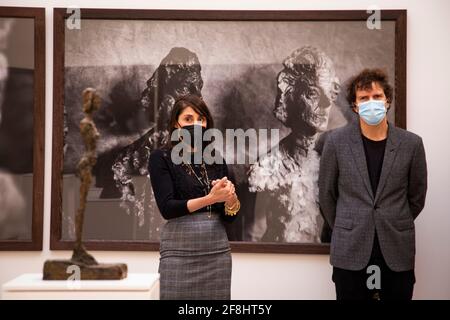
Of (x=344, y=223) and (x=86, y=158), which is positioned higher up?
(x=86, y=158)

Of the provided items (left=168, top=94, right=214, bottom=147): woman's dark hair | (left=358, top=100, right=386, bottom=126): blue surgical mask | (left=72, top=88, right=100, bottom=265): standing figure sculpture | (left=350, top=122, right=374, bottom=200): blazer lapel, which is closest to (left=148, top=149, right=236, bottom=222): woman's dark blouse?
(left=168, top=94, right=214, bottom=147): woman's dark hair

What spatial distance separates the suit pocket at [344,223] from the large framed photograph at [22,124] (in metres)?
1.84

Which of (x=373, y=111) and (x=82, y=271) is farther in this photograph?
(x=373, y=111)

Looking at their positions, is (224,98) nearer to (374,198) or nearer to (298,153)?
(298,153)

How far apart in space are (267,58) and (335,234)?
1195 mm

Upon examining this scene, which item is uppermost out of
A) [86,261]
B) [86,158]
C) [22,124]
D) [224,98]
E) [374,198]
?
[224,98]

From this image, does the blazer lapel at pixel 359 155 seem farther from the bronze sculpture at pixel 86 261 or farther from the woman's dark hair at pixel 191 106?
the bronze sculpture at pixel 86 261

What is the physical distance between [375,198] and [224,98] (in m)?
1.17

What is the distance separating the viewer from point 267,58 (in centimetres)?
362

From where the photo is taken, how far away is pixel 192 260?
2576 mm

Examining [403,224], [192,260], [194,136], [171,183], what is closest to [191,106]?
[194,136]

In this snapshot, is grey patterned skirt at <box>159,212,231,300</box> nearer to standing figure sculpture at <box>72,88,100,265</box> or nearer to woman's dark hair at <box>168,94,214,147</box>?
woman's dark hair at <box>168,94,214,147</box>

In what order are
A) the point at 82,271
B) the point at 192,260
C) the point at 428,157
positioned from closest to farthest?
the point at 82,271 < the point at 192,260 < the point at 428,157
